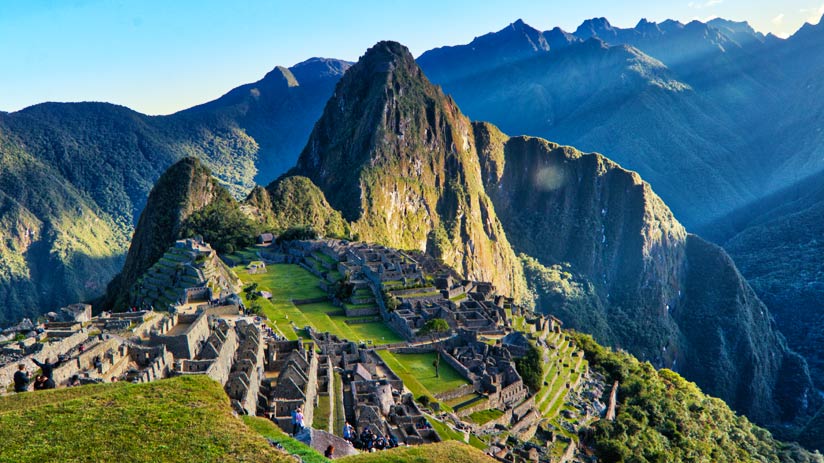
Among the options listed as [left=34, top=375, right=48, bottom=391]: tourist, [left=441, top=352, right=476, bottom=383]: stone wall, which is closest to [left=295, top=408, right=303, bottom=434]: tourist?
[left=34, top=375, right=48, bottom=391]: tourist

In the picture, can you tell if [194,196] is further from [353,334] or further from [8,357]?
[8,357]

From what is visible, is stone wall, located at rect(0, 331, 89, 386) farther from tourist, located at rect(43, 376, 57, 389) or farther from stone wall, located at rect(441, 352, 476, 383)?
stone wall, located at rect(441, 352, 476, 383)

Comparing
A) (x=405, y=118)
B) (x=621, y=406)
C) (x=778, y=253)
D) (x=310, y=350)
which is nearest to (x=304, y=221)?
(x=405, y=118)

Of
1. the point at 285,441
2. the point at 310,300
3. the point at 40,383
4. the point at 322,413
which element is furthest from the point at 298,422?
the point at 310,300

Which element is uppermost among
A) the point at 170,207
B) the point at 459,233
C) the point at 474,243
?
Answer: the point at 170,207

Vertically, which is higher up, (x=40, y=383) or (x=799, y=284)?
(x=40, y=383)

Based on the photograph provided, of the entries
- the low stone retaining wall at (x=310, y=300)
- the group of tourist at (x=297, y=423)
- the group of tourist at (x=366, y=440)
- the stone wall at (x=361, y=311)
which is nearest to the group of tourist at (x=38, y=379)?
the group of tourist at (x=297, y=423)

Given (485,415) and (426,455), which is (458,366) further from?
(426,455)
